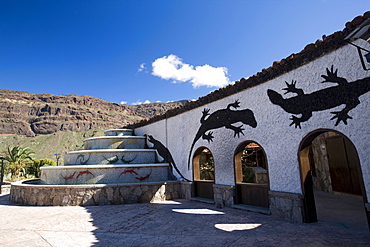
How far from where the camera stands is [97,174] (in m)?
9.30

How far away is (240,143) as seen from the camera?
7.52 meters

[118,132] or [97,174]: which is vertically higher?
[118,132]

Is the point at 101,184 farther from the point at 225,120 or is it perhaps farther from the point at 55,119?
the point at 55,119

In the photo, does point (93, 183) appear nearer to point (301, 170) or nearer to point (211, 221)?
point (211, 221)

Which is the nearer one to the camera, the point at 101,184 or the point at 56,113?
the point at 101,184

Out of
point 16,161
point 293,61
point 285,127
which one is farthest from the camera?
point 16,161

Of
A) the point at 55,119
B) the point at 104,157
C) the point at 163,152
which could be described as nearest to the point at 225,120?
the point at 163,152

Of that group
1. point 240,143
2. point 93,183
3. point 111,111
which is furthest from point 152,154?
point 111,111

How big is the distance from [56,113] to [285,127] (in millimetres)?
73618

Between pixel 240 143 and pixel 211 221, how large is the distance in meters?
2.87

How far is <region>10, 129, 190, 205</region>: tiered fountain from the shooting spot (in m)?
8.67

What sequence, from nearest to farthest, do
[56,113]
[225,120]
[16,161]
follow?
[225,120]
[16,161]
[56,113]

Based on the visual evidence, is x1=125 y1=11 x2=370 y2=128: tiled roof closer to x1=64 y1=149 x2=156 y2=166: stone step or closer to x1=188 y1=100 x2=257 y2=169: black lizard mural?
x1=188 y1=100 x2=257 y2=169: black lizard mural

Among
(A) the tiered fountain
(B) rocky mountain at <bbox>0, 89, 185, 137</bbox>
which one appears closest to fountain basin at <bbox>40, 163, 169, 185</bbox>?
(A) the tiered fountain
